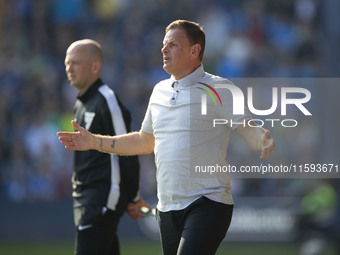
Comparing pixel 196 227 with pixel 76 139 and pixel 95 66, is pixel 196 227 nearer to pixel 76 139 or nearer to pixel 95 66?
pixel 76 139

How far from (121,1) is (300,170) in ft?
21.6

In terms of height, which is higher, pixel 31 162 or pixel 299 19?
pixel 299 19

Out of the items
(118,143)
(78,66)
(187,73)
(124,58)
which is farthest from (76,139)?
(124,58)

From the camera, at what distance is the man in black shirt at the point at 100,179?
681cm

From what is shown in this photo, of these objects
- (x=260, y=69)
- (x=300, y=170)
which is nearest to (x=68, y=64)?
(x=300, y=170)

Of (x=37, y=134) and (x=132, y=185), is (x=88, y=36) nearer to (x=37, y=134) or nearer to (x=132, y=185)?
(x=37, y=134)

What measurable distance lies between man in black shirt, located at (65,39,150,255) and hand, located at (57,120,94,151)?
1.09 metres

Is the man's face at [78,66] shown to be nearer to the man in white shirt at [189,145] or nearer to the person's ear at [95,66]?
the person's ear at [95,66]

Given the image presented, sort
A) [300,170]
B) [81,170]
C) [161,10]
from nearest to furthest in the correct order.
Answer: [81,170], [300,170], [161,10]

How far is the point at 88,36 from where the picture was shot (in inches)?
692

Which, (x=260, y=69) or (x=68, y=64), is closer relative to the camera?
(x=68, y=64)

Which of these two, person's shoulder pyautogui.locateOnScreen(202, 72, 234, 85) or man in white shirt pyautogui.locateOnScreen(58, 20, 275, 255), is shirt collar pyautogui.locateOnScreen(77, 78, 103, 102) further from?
person's shoulder pyautogui.locateOnScreen(202, 72, 234, 85)

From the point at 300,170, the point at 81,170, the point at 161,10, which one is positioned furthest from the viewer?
the point at 161,10

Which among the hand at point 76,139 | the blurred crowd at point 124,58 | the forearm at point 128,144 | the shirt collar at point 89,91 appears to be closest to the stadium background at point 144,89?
the blurred crowd at point 124,58
